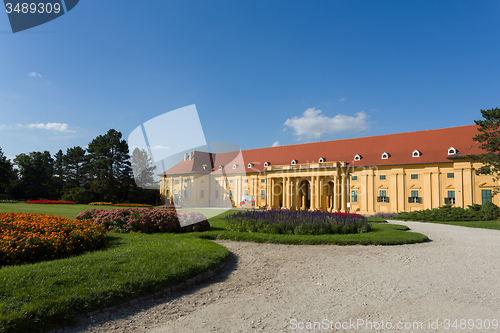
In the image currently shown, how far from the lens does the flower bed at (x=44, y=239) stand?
7609mm

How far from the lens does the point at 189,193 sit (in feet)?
205

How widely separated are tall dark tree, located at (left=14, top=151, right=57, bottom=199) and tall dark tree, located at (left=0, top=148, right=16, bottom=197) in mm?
1949

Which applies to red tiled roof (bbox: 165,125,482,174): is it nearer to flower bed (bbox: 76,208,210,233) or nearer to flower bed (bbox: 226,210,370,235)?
flower bed (bbox: 226,210,370,235)

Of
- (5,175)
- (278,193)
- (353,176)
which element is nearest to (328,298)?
(353,176)

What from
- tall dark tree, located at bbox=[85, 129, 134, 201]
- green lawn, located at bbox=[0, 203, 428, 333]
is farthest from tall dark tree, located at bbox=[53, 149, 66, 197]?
green lawn, located at bbox=[0, 203, 428, 333]

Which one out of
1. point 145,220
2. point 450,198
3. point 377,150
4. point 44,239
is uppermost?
point 377,150

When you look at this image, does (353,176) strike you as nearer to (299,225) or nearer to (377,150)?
(377,150)

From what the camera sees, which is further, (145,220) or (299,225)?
(299,225)

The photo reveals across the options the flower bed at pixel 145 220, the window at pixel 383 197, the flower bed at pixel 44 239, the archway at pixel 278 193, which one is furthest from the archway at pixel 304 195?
the flower bed at pixel 44 239

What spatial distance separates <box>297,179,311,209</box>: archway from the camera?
5231cm

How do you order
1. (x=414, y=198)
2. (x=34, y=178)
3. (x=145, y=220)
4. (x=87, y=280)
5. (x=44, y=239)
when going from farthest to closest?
(x=34, y=178), (x=414, y=198), (x=145, y=220), (x=44, y=239), (x=87, y=280)

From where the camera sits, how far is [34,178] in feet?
202

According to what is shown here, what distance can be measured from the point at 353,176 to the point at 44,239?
44135 millimetres

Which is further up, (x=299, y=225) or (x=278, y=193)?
(x=278, y=193)
